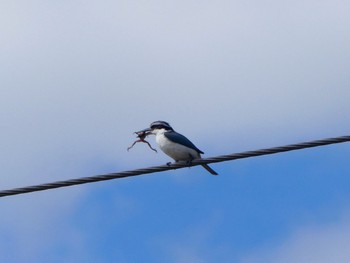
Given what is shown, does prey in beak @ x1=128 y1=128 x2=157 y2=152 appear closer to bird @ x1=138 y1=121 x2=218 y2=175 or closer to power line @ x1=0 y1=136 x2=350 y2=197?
bird @ x1=138 y1=121 x2=218 y2=175

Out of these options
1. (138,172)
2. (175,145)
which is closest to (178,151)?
(175,145)

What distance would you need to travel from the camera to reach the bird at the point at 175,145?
18344mm

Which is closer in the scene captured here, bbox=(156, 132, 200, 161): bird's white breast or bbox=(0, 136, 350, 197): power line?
bbox=(0, 136, 350, 197): power line

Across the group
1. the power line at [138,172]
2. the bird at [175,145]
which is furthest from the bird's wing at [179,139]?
the power line at [138,172]

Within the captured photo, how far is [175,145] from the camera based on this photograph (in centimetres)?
1847

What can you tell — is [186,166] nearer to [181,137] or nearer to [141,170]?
[181,137]

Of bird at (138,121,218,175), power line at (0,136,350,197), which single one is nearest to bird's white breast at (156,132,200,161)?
bird at (138,121,218,175)

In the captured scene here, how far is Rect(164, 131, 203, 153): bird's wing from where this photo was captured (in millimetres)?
18386

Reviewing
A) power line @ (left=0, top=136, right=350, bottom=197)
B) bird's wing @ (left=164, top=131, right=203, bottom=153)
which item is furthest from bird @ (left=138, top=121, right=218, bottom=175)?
power line @ (left=0, top=136, right=350, bottom=197)

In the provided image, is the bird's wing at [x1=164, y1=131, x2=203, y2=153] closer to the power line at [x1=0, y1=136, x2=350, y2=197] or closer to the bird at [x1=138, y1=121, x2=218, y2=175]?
the bird at [x1=138, y1=121, x2=218, y2=175]

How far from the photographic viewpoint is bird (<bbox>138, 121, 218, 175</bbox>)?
722 inches

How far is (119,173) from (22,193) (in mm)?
1118

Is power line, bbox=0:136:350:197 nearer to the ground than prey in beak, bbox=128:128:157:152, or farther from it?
nearer to the ground

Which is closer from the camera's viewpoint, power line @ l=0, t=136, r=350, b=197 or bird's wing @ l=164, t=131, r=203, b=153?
power line @ l=0, t=136, r=350, b=197
